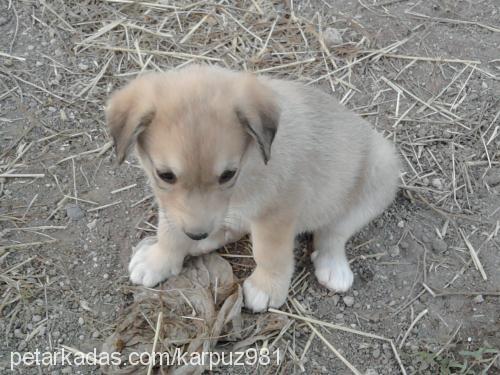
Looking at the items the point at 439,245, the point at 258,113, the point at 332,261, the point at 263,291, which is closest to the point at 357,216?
the point at 332,261

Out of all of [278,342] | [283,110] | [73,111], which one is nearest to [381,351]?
[278,342]

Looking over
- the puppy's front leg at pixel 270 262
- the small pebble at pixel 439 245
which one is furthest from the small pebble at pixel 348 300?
the small pebble at pixel 439 245

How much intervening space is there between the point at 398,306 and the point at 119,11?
3358 millimetres

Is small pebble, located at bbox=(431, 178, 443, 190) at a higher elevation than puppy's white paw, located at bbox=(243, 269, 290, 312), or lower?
higher

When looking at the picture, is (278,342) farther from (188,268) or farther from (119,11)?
(119,11)

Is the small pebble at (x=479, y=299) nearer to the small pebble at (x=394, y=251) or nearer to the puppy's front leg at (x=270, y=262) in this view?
the small pebble at (x=394, y=251)

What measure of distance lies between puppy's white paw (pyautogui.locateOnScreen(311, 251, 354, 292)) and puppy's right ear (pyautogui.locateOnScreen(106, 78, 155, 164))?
64.4 inches

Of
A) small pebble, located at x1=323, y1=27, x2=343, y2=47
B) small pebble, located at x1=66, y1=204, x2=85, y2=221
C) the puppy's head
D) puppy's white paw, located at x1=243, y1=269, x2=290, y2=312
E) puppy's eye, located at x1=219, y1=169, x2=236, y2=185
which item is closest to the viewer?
the puppy's head

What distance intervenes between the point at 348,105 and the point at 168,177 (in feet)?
8.18

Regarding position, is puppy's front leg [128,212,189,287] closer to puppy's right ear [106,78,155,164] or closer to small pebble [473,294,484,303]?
puppy's right ear [106,78,155,164]

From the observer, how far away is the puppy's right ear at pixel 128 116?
9.88 ft

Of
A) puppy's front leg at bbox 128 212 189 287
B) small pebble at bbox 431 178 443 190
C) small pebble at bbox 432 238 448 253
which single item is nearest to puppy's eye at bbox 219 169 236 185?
puppy's front leg at bbox 128 212 189 287

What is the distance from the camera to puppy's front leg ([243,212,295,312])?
12.0 ft

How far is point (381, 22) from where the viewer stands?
571 centimetres
